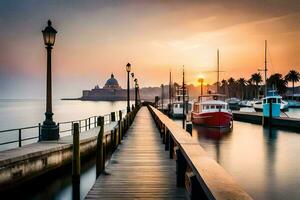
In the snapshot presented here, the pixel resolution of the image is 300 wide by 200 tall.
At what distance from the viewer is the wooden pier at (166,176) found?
4859 mm

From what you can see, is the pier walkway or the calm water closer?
the pier walkway

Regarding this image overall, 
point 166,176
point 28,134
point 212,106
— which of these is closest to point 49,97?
point 166,176

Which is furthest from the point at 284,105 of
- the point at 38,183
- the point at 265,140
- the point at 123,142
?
the point at 38,183

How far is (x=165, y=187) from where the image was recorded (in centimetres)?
866

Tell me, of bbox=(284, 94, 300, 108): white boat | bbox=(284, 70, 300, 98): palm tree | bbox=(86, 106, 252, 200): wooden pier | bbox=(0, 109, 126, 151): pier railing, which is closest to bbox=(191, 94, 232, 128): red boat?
bbox=(0, 109, 126, 151): pier railing

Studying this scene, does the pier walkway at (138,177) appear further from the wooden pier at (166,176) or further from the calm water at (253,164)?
the calm water at (253,164)

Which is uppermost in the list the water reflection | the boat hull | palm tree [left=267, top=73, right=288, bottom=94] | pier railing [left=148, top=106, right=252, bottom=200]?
palm tree [left=267, top=73, right=288, bottom=94]

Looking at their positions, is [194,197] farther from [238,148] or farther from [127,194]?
[238,148]

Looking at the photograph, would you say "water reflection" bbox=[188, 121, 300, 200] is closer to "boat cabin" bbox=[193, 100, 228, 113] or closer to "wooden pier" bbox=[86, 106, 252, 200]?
"boat cabin" bbox=[193, 100, 228, 113]

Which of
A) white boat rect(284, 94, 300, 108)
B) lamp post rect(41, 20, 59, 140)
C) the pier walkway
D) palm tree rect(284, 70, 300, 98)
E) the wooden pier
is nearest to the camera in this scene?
the wooden pier

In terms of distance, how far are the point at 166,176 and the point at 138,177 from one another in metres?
0.82

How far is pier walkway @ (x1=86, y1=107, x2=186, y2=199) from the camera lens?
803cm

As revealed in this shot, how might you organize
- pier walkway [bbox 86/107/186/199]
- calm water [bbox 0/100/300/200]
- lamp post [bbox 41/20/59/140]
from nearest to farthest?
1. pier walkway [bbox 86/107/186/199]
2. calm water [bbox 0/100/300/200]
3. lamp post [bbox 41/20/59/140]

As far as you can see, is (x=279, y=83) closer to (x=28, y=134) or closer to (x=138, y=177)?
(x=28, y=134)
